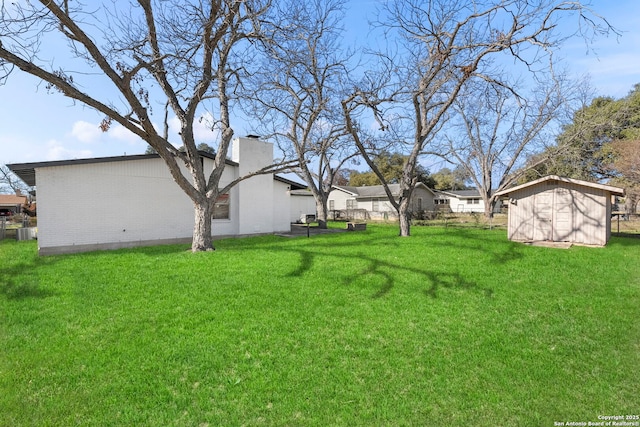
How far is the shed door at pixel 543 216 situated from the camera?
1315cm

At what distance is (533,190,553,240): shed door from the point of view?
13.1 meters

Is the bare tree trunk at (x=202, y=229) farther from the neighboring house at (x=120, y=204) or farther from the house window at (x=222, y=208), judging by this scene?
the house window at (x=222, y=208)

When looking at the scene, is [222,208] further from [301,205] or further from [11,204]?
[11,204]

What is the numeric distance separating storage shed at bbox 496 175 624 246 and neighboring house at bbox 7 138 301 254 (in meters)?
11.1

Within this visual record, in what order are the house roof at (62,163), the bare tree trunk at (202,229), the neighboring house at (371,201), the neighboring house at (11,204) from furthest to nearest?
the neighboring house at (11,204)
the neighboring house at (371,201)
the bare tree trunk at (202,229)
the house roof at (62,163)

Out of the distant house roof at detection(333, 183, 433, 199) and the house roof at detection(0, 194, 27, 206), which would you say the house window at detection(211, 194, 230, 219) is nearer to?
the distant house roof at detection(333, 183, 433, 199)

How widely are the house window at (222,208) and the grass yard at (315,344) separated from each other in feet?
20.2

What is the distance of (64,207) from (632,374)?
44.8 ft

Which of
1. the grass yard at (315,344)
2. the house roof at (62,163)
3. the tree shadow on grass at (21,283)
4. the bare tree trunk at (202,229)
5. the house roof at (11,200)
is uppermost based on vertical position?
the house roof at (11,200)

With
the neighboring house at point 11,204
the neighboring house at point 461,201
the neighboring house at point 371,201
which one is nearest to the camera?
the neighboring house at point 371,201

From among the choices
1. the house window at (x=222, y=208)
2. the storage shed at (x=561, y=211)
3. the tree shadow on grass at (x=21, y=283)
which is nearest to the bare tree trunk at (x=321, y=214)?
the house window at (x=222, y=208)

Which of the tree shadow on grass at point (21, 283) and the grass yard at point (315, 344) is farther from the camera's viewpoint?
the tree shadow on grass at point (21, 283)

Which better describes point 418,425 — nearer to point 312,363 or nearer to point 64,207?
point 312,363

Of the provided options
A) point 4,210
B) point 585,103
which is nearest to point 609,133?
point 585,103
